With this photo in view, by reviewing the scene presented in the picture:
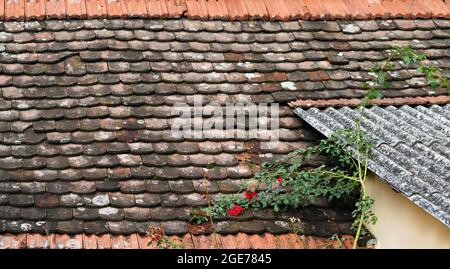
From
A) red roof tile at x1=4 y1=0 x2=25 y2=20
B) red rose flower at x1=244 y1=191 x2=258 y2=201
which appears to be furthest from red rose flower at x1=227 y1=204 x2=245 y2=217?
red roof tile at x1=4 y1=0 x2=25 y2=20

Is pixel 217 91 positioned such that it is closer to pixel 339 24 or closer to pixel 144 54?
pixel 144 54

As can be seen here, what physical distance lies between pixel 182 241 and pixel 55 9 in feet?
Answer: 9.24

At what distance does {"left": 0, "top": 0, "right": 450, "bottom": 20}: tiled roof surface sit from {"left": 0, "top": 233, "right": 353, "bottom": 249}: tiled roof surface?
256cm

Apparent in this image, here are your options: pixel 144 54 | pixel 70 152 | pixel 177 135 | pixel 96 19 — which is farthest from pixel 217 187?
pixel 96 19

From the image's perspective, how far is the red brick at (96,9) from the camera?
879 centimetres

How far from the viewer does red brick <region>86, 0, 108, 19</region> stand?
8.79 meters

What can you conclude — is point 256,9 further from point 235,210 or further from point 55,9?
point 235,210

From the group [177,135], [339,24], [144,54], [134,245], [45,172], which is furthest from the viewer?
[339,24]

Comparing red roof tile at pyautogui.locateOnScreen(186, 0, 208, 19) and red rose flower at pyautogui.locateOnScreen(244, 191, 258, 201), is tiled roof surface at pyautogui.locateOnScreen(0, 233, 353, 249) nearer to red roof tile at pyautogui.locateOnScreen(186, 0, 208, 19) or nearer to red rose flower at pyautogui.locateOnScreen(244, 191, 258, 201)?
red rose flower at pyautogui.locateOnScreen(244, 191, 258, 201)

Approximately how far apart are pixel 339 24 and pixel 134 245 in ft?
11.0

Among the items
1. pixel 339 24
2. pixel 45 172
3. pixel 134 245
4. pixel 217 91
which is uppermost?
pixel 339 24

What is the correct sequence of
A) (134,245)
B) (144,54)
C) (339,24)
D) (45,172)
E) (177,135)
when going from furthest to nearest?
(339,24)
(144,54)
(177,135)
(45,172)
(134,245)

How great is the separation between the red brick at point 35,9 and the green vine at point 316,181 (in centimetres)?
251

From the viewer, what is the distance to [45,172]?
734 cm
